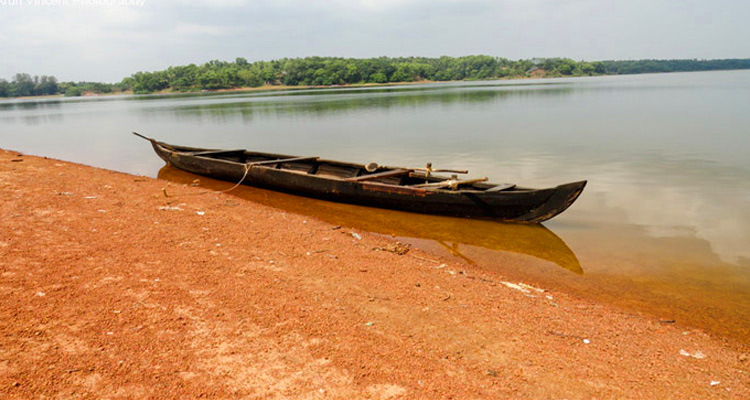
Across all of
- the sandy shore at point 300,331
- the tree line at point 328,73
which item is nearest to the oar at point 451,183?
the sandy shore at point 300,331

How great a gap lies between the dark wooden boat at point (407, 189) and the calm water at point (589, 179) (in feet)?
1.02

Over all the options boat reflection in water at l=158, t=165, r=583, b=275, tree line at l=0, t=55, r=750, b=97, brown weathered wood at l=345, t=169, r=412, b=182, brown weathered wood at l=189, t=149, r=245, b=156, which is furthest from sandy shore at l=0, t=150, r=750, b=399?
tree line at l=0, t=55, r=750, b=97

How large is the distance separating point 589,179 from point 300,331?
11430mm

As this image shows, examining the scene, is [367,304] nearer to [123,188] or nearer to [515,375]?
[515,375]

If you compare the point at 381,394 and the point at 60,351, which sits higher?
the point at 60,351

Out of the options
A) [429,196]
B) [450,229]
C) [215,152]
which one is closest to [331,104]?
[215,152]

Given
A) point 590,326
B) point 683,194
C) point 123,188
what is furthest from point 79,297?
point 683,194

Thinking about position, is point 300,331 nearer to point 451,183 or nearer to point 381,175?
point 451,183

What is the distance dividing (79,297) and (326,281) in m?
2.58

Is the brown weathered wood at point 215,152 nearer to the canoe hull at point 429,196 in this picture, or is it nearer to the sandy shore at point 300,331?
the canoe hull at point 429,196

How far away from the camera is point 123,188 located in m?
11.0

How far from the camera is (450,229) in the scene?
363 inches

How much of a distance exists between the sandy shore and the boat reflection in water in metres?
1.83

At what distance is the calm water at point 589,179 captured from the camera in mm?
6598
